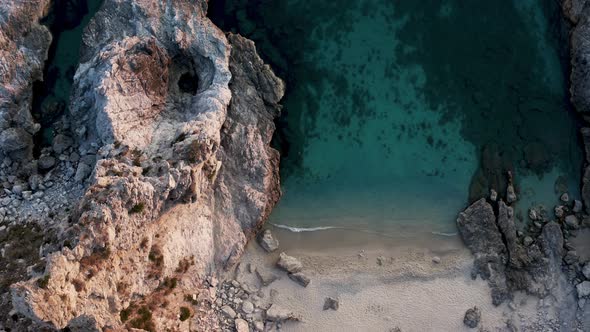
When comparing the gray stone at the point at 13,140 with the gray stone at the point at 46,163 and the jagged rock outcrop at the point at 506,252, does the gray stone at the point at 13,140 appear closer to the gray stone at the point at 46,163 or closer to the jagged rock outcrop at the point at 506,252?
the gray stone at the point at 46,163

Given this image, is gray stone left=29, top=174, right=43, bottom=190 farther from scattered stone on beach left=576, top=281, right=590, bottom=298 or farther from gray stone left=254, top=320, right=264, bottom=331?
scattered stone on beach left=576, top=281, right=590, bottom=298

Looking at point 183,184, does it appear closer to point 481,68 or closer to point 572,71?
point 481,68

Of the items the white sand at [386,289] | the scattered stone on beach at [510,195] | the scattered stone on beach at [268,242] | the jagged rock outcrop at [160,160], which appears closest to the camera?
the jagged rock outcrop at [160,160]

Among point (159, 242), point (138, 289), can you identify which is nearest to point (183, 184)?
point (159, 242)

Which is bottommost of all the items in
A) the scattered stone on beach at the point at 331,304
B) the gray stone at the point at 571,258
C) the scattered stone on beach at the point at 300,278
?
the scattered stone on beach at the point at 331,304

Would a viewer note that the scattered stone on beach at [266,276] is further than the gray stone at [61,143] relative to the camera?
No

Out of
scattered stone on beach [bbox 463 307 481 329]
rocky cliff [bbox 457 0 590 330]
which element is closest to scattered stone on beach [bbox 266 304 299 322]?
scattered stone on beach [bbox 463 307 481 329]

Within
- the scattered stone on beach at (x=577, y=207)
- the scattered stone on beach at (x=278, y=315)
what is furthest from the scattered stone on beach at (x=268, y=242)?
the scattered stone on beach at (x=577, y=207)
